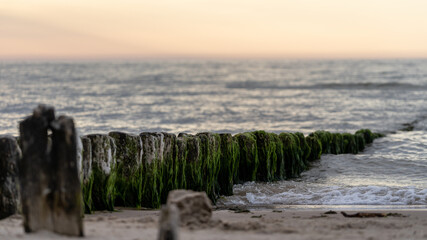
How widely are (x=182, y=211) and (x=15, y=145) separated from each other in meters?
1.91

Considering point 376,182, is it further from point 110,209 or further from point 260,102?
point 260,102

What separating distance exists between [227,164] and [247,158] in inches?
28.6

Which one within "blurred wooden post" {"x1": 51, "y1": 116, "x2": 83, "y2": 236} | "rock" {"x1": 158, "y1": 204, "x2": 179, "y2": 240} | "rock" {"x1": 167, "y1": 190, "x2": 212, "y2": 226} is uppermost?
"blurred wooden post" {"x1": 51, "y1": 116, "x2": 83, "y2": 236}

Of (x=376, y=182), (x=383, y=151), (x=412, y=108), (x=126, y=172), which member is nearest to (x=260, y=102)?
(x=412, y=108)

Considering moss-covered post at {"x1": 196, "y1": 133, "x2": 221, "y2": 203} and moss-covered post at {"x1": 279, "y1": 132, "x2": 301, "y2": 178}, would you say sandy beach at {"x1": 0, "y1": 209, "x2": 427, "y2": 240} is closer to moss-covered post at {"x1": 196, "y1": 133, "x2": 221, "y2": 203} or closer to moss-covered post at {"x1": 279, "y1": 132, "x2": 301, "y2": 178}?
moss-covered post at {"x1": 196, "y1": 133, "x2": 221, "y2": 203}

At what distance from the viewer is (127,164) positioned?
6.41 m

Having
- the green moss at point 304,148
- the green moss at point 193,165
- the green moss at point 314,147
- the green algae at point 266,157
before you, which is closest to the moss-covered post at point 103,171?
the green moss at point 193,165

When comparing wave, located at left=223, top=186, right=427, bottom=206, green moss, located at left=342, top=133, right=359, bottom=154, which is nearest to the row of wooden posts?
wave, located at left=223, top=186, right=427, bottom=206

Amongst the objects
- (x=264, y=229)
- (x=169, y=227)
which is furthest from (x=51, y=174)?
(x=264, y=229)

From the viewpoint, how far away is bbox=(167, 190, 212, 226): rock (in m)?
4.52

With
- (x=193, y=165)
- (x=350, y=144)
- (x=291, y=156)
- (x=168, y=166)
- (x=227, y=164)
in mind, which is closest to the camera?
(x=168, y=166)

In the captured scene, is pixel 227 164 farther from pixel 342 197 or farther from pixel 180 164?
pixel 342 197

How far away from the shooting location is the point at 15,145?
4.93 m

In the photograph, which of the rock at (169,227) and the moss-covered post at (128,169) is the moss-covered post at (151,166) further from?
the rock at (169,227)
